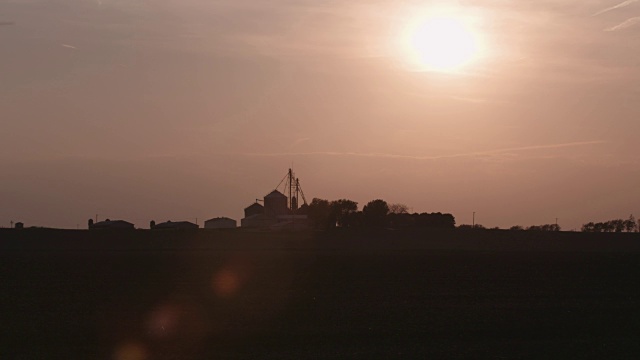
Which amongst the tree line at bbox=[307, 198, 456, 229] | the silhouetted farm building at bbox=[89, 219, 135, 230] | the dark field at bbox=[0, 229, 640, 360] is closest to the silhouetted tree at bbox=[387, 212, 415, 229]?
the tree line at bbox=[307, 198, 456, 229]

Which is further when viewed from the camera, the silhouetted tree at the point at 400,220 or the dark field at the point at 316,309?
the silhouetted tree at the point at 400,220

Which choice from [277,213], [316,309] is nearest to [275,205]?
[277,213]

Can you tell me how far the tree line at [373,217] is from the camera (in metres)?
145

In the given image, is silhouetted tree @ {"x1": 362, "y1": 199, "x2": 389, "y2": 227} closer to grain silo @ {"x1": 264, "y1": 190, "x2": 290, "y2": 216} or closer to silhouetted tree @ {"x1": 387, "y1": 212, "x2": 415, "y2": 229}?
silhouetted tree @ {"x1": 387, "y1": 212, "x2": 415, "y2": 229}

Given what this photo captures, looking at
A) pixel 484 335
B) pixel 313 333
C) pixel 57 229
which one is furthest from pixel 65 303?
pixel 57 229

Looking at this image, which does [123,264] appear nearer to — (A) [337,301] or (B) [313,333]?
(A) [337,301]

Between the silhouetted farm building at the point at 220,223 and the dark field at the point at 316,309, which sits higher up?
the silhouetted farm building at the point at 220,223

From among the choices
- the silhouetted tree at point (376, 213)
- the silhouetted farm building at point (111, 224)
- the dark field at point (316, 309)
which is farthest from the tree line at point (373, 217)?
the dark field at point (316, 309)

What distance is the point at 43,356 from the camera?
23578 millimetres

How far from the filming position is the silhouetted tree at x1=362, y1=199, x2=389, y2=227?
5719 inches

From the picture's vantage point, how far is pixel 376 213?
14988cm

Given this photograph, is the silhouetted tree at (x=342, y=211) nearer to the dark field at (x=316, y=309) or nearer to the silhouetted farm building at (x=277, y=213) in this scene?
the silhouetted farm building at (x=277, y=213)

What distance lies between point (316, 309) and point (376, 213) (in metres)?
116

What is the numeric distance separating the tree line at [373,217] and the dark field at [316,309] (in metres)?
75.2
